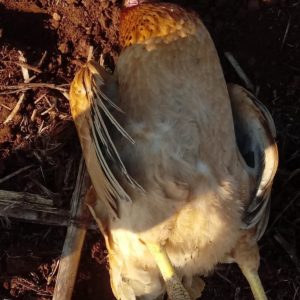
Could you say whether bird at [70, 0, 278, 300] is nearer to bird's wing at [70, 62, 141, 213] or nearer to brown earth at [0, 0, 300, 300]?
bird's wing at [70, 62, 141, 213]

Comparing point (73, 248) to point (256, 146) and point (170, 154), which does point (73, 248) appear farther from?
point (256, 146)

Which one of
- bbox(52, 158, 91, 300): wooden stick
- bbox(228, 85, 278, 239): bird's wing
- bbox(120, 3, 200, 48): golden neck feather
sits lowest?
bbox(52, 158, 91, 300): wooden stick

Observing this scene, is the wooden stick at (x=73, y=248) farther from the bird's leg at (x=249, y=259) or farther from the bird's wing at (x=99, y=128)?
the bird's leg at (x=249, y=259)

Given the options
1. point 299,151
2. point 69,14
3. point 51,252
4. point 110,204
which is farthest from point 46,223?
point 299,151

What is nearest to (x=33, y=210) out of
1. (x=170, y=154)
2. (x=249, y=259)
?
(x=170, y=154)

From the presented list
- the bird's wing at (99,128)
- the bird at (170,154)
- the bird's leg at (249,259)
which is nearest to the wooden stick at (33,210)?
the bird at (170,154)

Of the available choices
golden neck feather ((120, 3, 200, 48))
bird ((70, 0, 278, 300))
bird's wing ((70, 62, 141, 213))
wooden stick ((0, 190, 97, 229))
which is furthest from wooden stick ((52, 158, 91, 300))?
golden neck feather ((120, 3, 200, 48))

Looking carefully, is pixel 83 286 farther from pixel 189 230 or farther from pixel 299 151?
pixel 299 151

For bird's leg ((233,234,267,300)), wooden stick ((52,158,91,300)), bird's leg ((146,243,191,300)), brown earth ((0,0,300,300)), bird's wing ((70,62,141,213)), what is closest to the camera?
bird's wing ((70,62,141,213))
